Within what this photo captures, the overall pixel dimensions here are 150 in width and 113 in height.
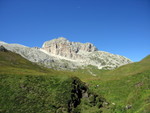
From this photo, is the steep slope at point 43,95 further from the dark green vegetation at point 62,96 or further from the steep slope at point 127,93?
the steep slope at point 127,93

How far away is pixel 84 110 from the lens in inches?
1566

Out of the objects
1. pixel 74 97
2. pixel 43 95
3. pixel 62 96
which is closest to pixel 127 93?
pixel 74 97

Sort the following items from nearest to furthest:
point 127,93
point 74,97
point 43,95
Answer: point 43,95 < point 74,97 < point 127,93

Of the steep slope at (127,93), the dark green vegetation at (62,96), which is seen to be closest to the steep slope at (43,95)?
the dark green vegetation at (62,96)

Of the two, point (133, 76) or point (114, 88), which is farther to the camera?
point (133, 76)

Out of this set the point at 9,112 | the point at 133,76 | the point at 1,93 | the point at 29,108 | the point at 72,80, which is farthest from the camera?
the point at 133,76

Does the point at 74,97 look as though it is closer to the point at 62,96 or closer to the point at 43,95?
the point at 62,96

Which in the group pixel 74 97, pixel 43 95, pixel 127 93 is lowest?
pixel 74 97

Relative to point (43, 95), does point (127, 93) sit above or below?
above

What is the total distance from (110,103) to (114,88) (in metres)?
9.91

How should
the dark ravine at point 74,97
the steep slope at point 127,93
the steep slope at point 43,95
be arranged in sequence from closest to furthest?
the steep slope at point 127,93, the steep slope at point 43,95, the dark ravine at point 74,97

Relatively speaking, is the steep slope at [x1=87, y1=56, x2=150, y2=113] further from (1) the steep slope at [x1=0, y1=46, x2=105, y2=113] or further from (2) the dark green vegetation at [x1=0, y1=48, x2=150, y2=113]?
(1) the steep slope at [x1=0, y1=46, x2=105, y2=113]

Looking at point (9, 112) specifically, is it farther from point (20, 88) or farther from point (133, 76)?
point (133, 76)

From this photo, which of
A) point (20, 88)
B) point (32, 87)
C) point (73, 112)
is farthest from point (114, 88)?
point (20, 88)
